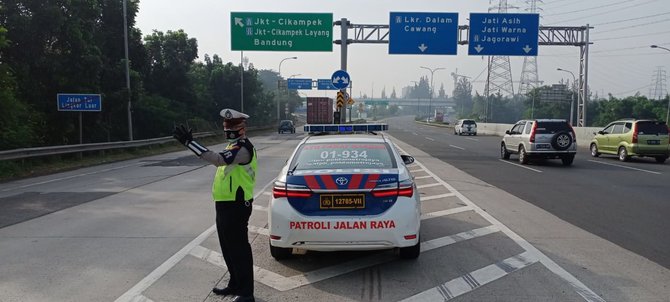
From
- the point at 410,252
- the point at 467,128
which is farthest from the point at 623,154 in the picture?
the point at 467,128

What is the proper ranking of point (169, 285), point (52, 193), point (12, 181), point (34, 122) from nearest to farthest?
1. point (169, 285)
2. point (52, 193)
3. point (12, 181)
4. point (34, 122)

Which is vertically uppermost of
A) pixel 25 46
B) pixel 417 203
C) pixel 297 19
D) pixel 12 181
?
pixel 297 19

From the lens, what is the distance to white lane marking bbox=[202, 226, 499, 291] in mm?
5797

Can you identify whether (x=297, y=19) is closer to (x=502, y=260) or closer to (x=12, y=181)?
(x=12, y=181)

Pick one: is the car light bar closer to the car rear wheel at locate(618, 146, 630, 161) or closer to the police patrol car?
the police patrol car

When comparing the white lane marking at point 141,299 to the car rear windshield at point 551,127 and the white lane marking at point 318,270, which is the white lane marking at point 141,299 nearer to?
the white lane marking at point 318,270

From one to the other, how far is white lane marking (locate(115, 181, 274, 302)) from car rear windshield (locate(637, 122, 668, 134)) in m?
18.4

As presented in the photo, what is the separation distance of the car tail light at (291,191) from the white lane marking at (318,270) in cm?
89

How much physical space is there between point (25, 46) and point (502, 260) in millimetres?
Result: 25609

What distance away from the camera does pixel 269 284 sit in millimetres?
5734

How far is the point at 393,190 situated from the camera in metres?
6.00

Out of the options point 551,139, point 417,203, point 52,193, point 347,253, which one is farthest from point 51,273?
point 551,139

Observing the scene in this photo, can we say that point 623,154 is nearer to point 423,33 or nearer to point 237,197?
point 423,33

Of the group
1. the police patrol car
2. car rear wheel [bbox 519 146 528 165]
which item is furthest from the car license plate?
car rear wheel [bbox 519 146 528 165]
